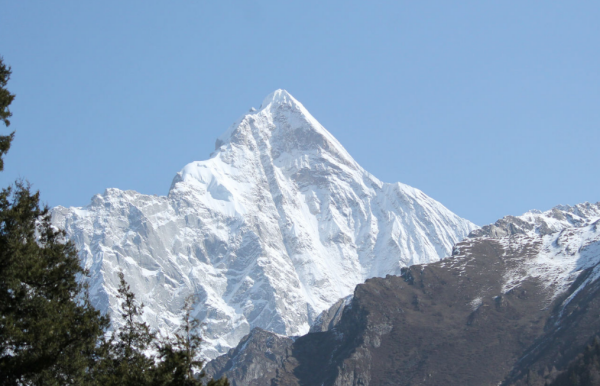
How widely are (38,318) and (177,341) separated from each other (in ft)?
23.9

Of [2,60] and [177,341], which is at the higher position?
[2,60]

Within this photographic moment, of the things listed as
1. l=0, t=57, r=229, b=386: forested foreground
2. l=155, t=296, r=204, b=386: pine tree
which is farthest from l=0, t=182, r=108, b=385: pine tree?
l=155, t=296, r=204, b=386: pine tree

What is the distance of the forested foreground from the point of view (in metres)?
A: 37.3

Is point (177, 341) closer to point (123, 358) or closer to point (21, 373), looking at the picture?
point (123, 358)

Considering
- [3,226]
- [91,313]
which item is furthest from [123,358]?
[3,226]

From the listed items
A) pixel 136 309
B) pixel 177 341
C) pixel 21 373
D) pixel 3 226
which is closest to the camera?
pixel 21 373

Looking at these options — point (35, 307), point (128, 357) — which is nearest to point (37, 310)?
point (35, 307)

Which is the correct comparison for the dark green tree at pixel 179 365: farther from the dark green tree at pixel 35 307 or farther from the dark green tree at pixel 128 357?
the dark green tree at pixel 35 307

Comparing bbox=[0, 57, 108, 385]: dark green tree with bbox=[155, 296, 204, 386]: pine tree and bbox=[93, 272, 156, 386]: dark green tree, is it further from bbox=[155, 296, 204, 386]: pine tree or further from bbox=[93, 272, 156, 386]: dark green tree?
bbox=[155, 296, 204, 386]: pine tree

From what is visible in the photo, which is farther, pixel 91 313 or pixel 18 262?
pixel 91 313

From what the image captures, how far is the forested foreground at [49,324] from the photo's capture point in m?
37.3

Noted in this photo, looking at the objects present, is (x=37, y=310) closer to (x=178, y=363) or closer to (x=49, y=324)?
(x=49, y=324)

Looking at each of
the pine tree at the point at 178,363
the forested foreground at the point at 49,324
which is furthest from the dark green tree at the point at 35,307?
the pine tree at the point at 178,363

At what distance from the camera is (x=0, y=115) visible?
130ft
